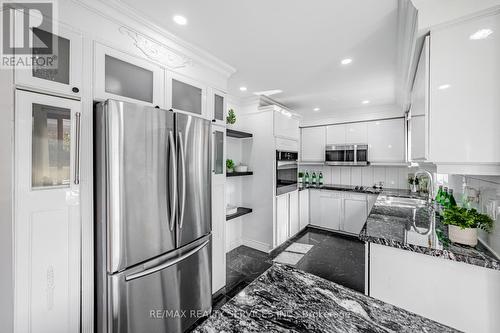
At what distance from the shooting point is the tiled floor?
2560 mm

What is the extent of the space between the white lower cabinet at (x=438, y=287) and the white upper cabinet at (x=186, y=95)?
199 centimetres

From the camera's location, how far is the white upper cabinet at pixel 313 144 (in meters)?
4.62

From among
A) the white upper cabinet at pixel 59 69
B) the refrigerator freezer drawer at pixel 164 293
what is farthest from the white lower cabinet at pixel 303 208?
the white upper cabinet at pixel 59 69

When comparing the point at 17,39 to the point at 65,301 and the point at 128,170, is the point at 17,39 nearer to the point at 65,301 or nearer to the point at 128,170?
the point at 128,170

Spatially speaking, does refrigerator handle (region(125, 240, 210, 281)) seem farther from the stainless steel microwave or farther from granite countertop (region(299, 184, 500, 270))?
the stainless steel microwave

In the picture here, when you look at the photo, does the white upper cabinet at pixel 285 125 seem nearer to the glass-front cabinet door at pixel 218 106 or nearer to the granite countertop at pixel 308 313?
the glass-front cabinet door at pixel 218 106

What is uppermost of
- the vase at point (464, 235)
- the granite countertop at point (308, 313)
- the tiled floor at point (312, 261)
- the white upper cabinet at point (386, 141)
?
the white upper cabinet at point (386, 141)

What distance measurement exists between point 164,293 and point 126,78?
1.65 m

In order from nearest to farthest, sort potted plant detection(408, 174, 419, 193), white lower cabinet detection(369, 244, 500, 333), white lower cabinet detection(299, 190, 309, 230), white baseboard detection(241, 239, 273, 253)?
white lower cabinet detection(369, 244, 500, 333)
white baseboard detection(241, 239, 273, 253)
potted plant detection(408, 174, 419, 193)
white lower cabinet detection(299, 190, 309, 230)

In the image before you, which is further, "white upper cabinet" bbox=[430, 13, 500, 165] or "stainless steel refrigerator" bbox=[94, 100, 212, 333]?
"stainless steel refrigerator" bbox=[94, 100, 212, 333]

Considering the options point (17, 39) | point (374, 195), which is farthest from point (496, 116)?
point (374, 195)

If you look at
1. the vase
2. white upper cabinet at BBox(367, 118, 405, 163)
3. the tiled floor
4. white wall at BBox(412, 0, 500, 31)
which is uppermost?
white wall at BBox(412, 0, 500, 31)

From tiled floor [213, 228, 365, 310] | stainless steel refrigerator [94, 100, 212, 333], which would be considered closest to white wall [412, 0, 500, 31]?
stainless steel refrigerator [94, 100, 212, 333]

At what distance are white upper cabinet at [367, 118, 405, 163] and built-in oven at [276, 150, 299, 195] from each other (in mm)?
1524
